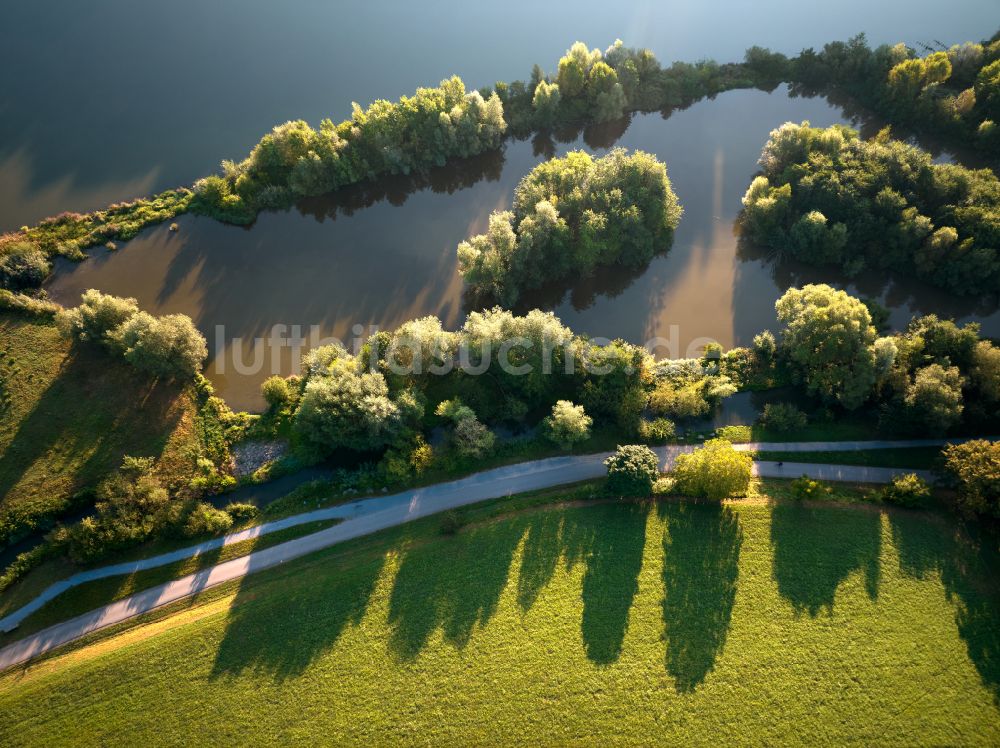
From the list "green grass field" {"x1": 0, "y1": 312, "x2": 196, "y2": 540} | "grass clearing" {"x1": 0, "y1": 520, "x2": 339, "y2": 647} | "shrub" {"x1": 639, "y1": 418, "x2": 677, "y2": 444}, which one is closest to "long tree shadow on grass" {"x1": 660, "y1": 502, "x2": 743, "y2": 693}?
"shrub" {"x1": 639, "y1": 418, "x2": 677, "y2": 444}

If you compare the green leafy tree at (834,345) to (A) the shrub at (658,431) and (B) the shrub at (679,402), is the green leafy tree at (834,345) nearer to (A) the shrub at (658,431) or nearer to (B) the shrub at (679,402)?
(B) the shrub at (679,402)

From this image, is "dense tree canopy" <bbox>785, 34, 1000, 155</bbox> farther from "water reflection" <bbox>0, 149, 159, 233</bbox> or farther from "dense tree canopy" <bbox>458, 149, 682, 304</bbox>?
"water reflection" <bbox>0, 149, 159, 233</bbox>

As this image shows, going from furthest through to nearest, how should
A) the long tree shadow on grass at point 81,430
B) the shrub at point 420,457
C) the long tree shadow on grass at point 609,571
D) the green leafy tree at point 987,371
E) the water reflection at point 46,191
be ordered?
the water reflection at point 46,191
the shrub at point 420,457
the long tree shadow on grass at point 81,430
the green leafy tree at point 987,371
the long tree shadow on grass at point 609,571

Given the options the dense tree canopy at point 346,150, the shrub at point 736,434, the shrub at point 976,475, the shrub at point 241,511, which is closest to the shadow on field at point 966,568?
the shrub at point 976,475

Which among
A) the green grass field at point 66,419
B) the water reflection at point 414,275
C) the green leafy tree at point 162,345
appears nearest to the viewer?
the green grass field at point 66,419

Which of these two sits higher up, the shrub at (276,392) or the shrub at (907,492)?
the shrub at (276,392)

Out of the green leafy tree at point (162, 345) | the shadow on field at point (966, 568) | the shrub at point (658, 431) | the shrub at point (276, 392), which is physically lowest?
the shadow on field at point (966, 568)
